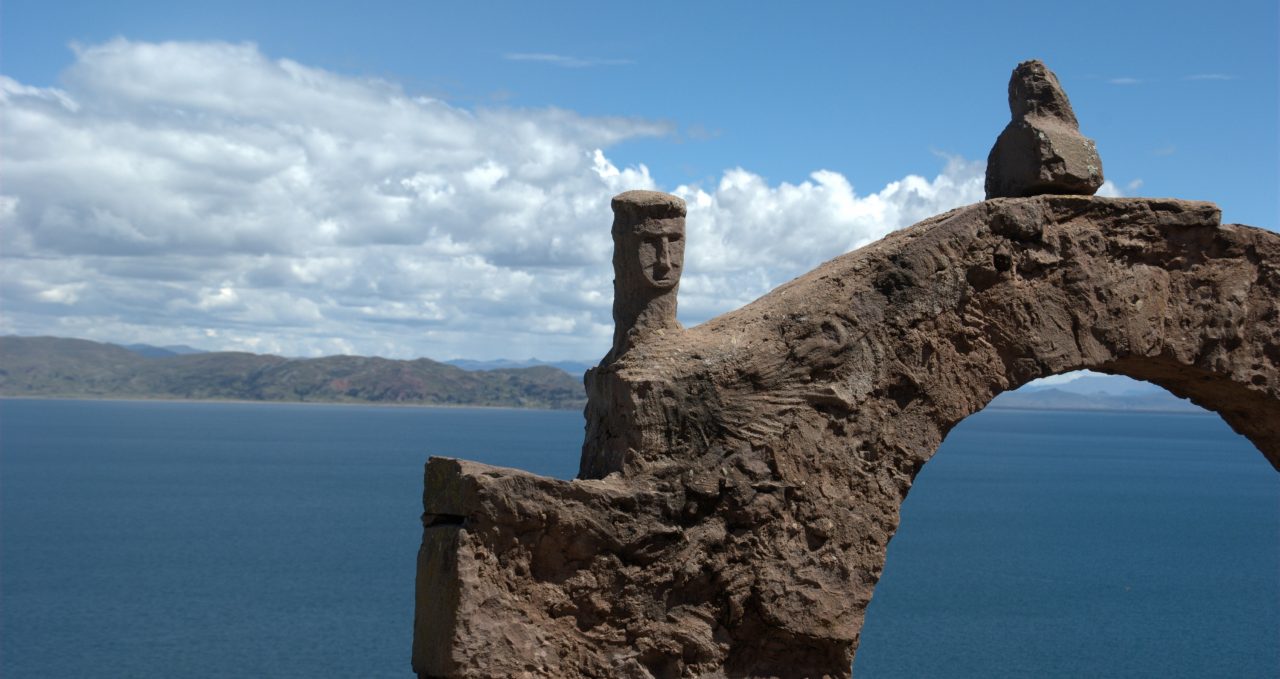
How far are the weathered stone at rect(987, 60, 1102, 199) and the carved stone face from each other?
7.10 feet

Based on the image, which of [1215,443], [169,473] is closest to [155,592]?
[169,473]

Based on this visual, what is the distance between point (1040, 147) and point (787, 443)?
2.39 m

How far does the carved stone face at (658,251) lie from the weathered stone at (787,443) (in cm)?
34

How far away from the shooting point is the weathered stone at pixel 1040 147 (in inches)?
305

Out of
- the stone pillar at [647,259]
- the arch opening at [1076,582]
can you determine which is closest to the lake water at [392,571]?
the arch opening at [1076,582]

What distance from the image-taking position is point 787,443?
7.28 m

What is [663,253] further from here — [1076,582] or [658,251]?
[1076,582]

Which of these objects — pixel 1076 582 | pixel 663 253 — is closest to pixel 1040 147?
pixel 663 253

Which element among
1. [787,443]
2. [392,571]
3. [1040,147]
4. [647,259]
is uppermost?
[1040,147]

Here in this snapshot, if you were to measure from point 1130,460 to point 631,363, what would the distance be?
96250 millimetres

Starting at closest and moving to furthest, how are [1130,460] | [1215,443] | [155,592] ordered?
1. [155,592]
2. [1130,460]
3. [1215,443]

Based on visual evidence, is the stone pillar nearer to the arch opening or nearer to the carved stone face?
the carved stone face

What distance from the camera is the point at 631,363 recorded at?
24.5 feet

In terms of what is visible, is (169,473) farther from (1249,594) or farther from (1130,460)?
(1130,460)
